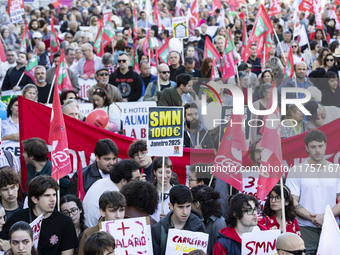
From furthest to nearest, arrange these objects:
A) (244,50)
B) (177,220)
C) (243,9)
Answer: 1. (243,9)
2. (244,50)
3. (177,220)

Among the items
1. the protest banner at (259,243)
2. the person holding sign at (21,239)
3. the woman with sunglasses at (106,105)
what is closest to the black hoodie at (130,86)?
the woman with sunglasses at (106,105)

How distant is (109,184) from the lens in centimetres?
557

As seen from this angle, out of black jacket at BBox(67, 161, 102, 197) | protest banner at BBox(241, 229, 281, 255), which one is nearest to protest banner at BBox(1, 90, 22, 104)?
black jacket at BBox(67, 161, 102, 197)

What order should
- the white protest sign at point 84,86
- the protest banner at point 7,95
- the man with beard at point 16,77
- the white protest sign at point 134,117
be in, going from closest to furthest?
the white protest sign at point 134,117 < the protest banner at point 7,95 < the man with beard at point 16,77 < the white protest sign at point 84,86

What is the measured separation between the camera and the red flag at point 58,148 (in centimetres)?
568

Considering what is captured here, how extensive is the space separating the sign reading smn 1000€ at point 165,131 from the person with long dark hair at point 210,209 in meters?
0.82

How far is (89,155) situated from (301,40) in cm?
972

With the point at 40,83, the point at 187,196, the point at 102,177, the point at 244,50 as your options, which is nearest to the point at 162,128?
the point at 102,177

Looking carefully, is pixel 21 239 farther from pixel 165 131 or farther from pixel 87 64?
pixel 87 64

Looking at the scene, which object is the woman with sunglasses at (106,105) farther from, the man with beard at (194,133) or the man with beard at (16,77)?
the man with beard at (16,77)

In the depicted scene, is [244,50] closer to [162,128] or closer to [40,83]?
[40,83]

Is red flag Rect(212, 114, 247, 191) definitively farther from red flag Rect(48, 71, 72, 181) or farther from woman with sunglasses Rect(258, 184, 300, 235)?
red flag Rect(48, 71, 72, 181)

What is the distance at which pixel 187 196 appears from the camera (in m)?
4.90

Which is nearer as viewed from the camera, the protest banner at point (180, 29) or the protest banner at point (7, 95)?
the protest banner at point (7, 95)
